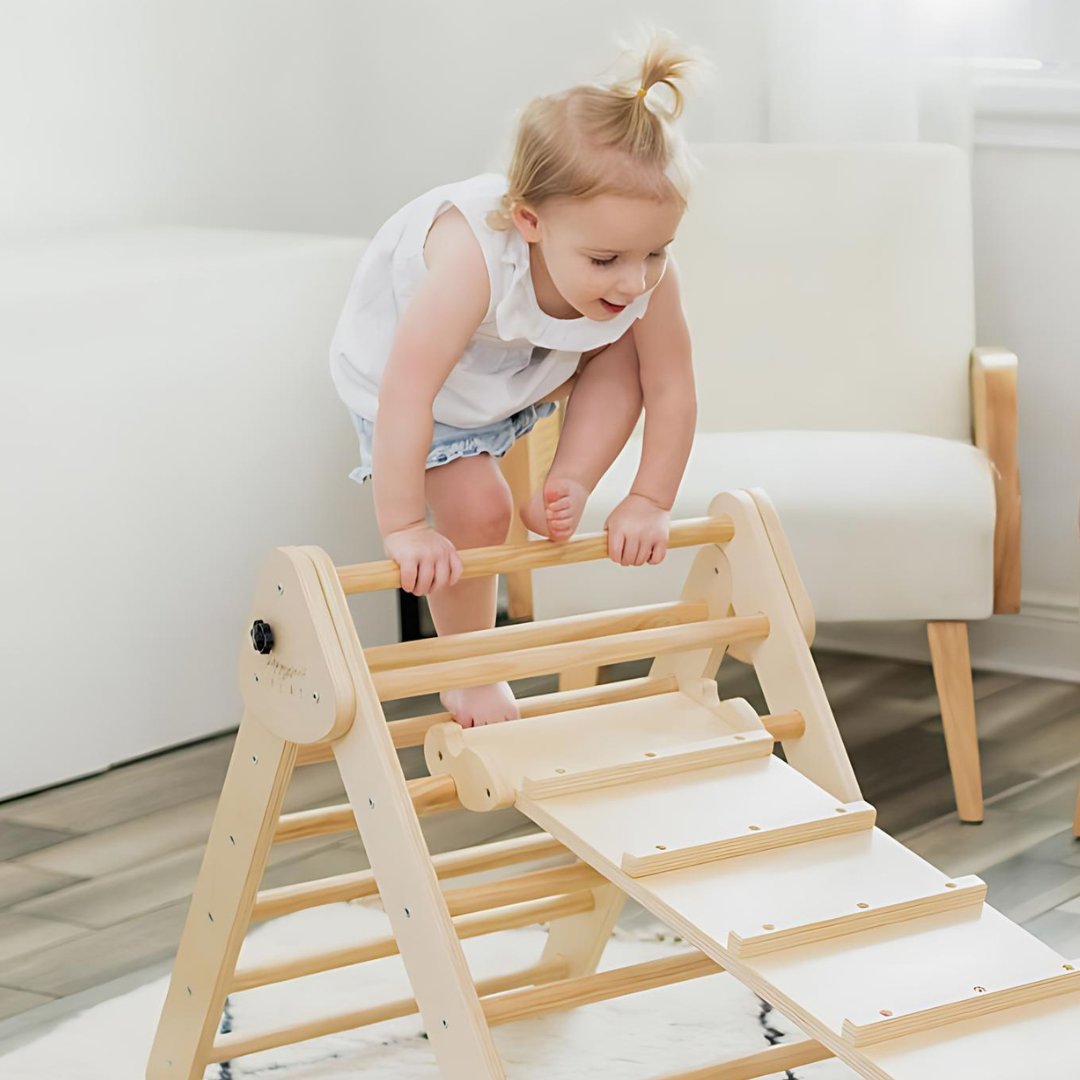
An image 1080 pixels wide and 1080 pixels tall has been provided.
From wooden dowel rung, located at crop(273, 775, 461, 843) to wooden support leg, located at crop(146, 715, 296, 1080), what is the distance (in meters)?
0.03

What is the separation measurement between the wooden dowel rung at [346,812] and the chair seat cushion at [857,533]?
Result: 706 millimetres

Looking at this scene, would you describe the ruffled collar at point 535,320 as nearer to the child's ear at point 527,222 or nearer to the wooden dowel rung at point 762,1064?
the child's ear at point 527,222

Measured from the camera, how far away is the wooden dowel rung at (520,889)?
116cm

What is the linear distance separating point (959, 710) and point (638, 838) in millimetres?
910

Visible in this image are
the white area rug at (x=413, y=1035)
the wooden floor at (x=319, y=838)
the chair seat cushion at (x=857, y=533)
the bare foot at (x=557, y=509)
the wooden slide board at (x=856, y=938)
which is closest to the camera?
the wooden slide board at (x=856, y=938)

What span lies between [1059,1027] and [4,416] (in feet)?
4.67

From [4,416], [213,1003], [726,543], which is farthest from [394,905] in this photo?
[4,416]

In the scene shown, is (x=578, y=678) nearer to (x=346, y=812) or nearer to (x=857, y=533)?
(x=857, y=533)

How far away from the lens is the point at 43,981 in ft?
5.15

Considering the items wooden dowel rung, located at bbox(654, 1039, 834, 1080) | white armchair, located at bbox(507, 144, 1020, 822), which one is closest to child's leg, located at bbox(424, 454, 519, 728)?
wooden dowel rung, located at bbox(654, 1039, 834, 1080)

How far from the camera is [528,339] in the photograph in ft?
4.17

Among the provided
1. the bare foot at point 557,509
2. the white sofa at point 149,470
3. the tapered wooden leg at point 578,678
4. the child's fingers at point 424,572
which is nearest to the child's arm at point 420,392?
the child's fingers at point 424,572

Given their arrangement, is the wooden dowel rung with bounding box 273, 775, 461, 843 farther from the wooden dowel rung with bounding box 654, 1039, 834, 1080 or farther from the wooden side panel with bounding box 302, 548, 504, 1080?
the wooden dowel rung with bounding box 654, 1039, 834, 1080

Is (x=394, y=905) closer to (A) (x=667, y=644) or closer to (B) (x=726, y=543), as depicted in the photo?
(A) (x=667, y=644)
